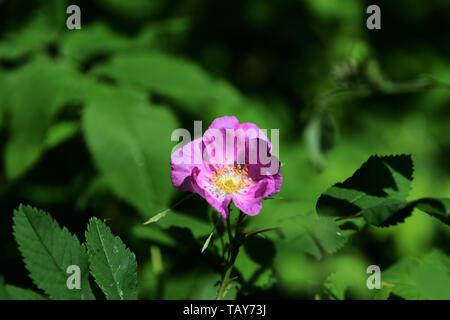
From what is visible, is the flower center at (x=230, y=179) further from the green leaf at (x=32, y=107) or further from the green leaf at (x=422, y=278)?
the green leaf at (x=32, y=107)

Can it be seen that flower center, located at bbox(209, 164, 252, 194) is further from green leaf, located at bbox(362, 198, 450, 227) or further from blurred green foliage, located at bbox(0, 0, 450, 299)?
green leaf, located at bbox(362, 198, 450, 227)

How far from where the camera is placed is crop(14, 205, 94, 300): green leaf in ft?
2.36

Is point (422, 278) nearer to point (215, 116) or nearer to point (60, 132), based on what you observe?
point (60, 132)

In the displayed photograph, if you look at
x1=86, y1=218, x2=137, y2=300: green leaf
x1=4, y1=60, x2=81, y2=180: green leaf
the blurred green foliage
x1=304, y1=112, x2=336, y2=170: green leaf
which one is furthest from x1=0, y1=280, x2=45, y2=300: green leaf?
x1=304, y1=112, x2=336, y2=170: green leaf

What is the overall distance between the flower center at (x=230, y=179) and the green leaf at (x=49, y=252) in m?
0.25

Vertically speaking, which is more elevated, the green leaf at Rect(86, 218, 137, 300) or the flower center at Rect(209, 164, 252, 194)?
the flower center at Rect(209, 164, 252, 194)

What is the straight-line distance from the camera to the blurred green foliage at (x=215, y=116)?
1.00 meters

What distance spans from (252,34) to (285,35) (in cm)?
20

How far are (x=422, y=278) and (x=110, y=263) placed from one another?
566 millimetres

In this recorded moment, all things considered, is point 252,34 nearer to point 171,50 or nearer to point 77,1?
point 171,50

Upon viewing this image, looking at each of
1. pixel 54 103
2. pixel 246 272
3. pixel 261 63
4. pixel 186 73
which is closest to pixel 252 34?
pixel 261 63

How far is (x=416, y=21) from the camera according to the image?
9.41 feet

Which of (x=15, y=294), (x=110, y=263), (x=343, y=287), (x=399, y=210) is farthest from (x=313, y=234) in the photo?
(x=15, y=294)

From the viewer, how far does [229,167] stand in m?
0.86
